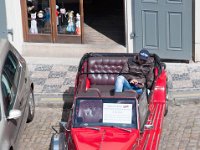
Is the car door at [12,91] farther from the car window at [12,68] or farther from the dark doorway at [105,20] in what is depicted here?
the dark doorway at [105,20]

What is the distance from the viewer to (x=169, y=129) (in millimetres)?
12391

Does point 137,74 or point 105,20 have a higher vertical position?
point 105,20

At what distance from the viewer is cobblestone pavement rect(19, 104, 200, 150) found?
38.8ft

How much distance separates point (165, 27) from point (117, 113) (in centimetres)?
480

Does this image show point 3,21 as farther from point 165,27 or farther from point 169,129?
point 169,129

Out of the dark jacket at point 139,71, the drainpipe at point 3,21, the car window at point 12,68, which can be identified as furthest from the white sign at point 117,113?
the drainpipe at point 3,21

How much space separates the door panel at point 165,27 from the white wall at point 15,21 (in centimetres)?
291

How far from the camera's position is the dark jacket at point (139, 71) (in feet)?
41.0

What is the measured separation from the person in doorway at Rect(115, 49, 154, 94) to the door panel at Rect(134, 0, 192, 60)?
2.43 meters

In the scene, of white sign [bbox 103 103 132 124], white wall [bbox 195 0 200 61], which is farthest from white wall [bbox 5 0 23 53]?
white sign [bbox 103 103 132 124]

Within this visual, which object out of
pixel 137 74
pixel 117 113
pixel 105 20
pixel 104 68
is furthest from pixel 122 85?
pixel 105 20

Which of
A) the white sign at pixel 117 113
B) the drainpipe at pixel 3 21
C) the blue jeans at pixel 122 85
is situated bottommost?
the white sign at pixel 117 113

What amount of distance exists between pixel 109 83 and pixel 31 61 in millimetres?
3551

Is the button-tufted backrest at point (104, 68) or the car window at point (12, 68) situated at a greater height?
the car window at point (12, 68)
